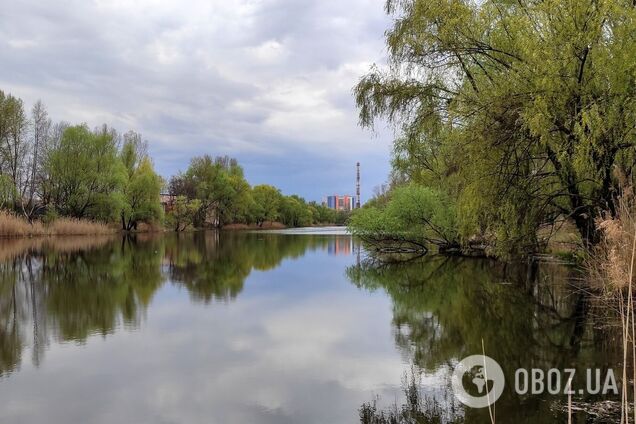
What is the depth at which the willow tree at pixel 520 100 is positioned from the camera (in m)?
8.81

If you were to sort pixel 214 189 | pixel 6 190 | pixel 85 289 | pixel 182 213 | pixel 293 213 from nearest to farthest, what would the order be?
pixel 85 289 → pixel 6 190 → pixel 182 213 → pixel 214 189 → pixel 293 213

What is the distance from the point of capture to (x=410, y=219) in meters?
24.7

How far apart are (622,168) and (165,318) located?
9028 millimetres

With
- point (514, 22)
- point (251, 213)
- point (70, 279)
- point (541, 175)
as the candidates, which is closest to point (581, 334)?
point (541, 175)

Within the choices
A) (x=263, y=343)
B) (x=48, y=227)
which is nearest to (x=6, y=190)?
(x=48, y=227)

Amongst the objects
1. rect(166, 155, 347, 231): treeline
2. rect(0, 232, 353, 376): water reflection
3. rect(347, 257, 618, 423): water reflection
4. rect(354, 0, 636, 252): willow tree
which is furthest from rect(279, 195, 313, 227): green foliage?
rect(354, 0, 636, 252): willow tree

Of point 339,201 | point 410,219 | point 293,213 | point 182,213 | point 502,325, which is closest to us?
point 502,325

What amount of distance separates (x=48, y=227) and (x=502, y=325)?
3801cm

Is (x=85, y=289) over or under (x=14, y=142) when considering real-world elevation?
under

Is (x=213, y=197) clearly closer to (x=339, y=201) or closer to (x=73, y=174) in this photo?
(x=73, y=174)

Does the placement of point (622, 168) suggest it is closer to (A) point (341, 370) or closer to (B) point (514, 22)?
(B) point (514, 22)

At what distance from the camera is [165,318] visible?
988 cm

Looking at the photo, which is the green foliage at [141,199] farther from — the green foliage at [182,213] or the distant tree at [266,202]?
the distant tree at [266,202]

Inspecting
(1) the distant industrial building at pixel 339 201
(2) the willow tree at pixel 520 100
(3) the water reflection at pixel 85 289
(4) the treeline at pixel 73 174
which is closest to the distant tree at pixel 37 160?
(4) the treeline at pixel 73 174
